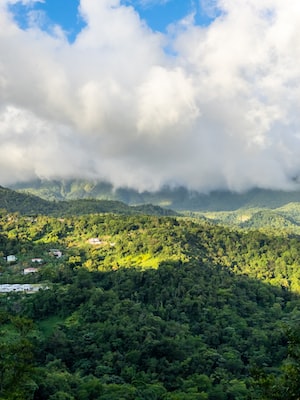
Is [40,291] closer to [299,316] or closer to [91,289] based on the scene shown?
[91,289]

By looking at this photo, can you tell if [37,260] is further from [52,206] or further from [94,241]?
[52,206]

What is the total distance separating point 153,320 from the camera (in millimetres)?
47688

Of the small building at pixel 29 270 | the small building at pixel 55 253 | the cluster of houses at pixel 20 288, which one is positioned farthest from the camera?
the small building at pixel 55 253

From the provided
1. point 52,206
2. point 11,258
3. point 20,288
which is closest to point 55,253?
point 11,258

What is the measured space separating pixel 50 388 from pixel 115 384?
5304 millimetres

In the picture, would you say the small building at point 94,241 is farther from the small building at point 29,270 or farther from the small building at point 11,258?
the small building at point 29,270

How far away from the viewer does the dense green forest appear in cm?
3284

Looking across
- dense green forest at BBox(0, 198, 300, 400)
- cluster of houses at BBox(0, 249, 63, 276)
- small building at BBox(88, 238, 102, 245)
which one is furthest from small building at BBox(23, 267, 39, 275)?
small building at BBox(88, 238, 102, 245)

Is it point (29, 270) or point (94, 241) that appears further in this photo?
point (94, 241)

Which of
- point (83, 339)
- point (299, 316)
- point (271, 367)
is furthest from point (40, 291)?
point (299, 316)

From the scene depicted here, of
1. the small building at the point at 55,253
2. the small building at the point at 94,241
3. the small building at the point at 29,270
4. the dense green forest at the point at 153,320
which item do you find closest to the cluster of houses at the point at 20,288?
the dense green forest at the point at 153,320

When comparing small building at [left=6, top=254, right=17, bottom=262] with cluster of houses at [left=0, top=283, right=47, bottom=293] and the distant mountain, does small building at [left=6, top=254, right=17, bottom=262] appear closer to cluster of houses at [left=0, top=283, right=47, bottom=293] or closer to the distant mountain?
cluster of houses at [left=0, top=283, right=47, bottom=293]

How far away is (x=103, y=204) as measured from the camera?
523ft

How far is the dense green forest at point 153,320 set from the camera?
32844 millimetres
